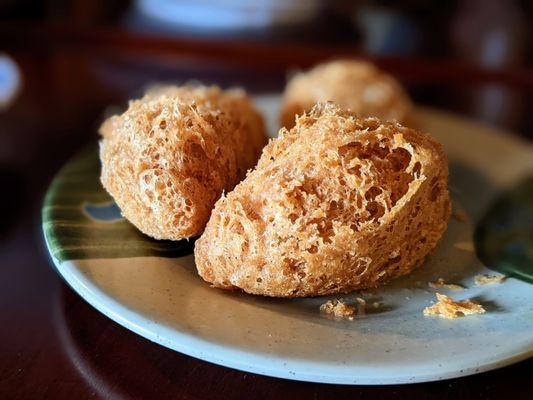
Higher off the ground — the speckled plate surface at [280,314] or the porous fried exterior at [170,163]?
Answer: the porous fried exterior at [170,163]

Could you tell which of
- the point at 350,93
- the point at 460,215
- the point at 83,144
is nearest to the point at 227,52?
the point at 83,144

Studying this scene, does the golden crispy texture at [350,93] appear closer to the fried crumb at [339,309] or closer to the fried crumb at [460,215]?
the fried crumb at [460,215]

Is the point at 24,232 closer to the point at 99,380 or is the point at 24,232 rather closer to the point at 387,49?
the point at 99,380

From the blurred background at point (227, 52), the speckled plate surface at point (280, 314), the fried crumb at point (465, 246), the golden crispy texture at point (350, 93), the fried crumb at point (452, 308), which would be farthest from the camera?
the blurred background at point (227, 52)

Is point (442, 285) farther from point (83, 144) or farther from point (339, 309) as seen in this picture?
point (83, 144)

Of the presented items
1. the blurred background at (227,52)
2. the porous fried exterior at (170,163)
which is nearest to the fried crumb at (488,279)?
the porous fried exterior at (170,163)

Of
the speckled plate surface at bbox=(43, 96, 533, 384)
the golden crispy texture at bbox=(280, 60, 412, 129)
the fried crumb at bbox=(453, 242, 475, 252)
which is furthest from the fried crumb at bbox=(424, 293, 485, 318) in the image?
the golden crispy texture at bbox=(280, 60, 412, 129)

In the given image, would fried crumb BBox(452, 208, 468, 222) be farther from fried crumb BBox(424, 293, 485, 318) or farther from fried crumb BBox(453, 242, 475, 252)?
fried crumb BBox(424, 293, 485, 318)
